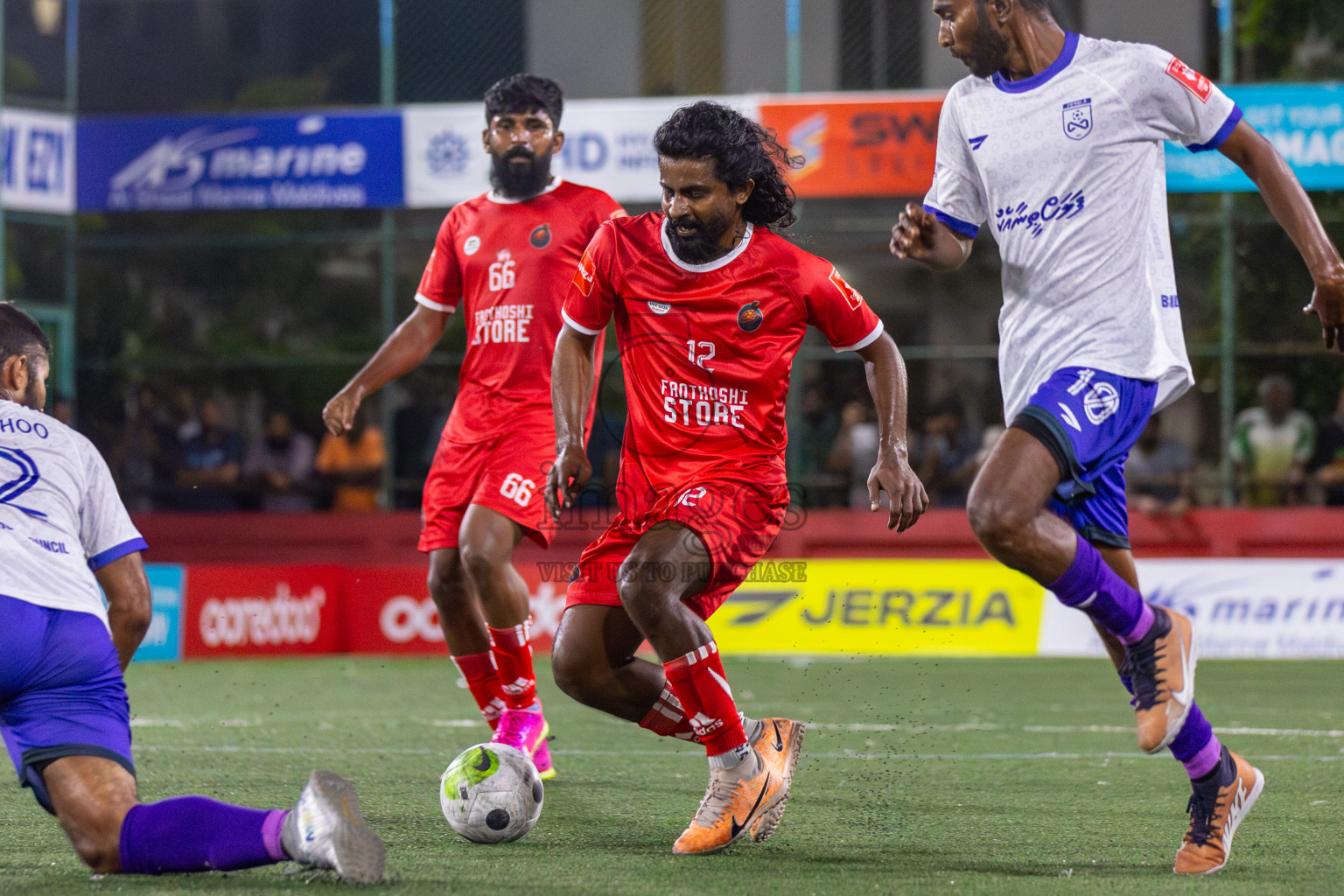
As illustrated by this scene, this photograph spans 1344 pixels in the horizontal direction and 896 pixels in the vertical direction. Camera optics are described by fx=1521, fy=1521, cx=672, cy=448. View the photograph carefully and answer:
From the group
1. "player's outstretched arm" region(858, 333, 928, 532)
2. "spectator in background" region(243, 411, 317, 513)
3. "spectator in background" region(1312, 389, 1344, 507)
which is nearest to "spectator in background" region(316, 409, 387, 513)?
"spectator in background" region(243, 411, 317, 513)

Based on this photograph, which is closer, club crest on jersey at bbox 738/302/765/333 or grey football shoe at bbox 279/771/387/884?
grey football shoe at bbox 279/771/387/884

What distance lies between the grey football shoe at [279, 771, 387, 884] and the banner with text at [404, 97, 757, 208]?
11.8 metres

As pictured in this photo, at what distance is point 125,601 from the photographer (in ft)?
12.7

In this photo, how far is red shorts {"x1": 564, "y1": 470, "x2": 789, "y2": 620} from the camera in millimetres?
4484

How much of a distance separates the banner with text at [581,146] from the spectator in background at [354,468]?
2.45m

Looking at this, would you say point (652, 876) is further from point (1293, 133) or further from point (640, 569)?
point (1293, 133)

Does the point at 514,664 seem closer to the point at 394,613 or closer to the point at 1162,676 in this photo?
the point at 1162,676

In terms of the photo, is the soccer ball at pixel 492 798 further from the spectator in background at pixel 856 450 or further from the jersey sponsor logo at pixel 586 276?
the spectator in background at pixel 856 450

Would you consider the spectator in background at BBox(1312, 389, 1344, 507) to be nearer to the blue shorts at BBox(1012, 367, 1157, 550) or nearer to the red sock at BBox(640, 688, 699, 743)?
the blue shorts at BBox(1012, 367, 1157, 550)

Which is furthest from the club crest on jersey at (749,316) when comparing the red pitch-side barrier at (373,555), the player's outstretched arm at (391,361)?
the red pitch-side barrier at (373,555)

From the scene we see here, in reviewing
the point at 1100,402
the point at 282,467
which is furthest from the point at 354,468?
the point at 1100,402

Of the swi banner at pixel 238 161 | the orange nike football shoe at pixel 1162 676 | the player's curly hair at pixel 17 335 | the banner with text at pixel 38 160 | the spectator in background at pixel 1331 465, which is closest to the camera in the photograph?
the orange nike football shoe at pixel 1162 676

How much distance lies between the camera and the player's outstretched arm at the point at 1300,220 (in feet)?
13.1

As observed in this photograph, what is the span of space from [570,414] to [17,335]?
159cm
